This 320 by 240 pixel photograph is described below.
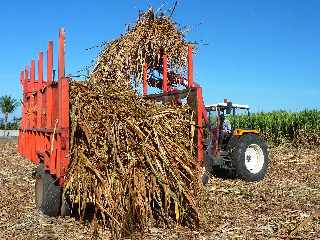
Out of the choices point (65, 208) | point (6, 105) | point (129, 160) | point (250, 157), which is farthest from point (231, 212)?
point (6, 105)

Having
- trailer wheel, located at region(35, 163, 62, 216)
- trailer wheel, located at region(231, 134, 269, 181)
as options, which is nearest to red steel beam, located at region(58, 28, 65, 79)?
trailer wheel, located at region(35, 163, 62, 216)

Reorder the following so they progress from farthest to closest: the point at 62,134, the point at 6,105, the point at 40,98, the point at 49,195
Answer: the point at 6,105 → the point at 40,98 → the point at 49,195 → the point at 62,134

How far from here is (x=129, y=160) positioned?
5.55 m

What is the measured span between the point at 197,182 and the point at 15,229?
2227mm

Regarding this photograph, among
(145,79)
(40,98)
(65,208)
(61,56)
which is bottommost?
(65,208)

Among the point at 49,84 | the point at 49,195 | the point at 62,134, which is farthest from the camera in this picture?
the point at 49,84

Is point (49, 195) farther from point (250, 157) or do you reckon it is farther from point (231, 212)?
point (250, 157)

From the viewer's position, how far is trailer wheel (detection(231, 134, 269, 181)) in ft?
31.4

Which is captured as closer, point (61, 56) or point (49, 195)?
point (61, 56)

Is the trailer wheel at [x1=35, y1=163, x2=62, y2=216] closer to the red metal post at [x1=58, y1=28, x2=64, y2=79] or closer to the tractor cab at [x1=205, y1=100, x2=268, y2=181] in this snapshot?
the red metal post at [x1=58, y1=28, x2=64, y2=79]

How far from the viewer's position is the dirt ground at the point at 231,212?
18.4ft

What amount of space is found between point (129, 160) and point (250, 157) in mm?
5262

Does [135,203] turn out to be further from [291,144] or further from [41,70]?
[291,144]

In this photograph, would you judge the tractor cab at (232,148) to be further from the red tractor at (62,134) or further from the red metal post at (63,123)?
the red metal post at (63,123)
